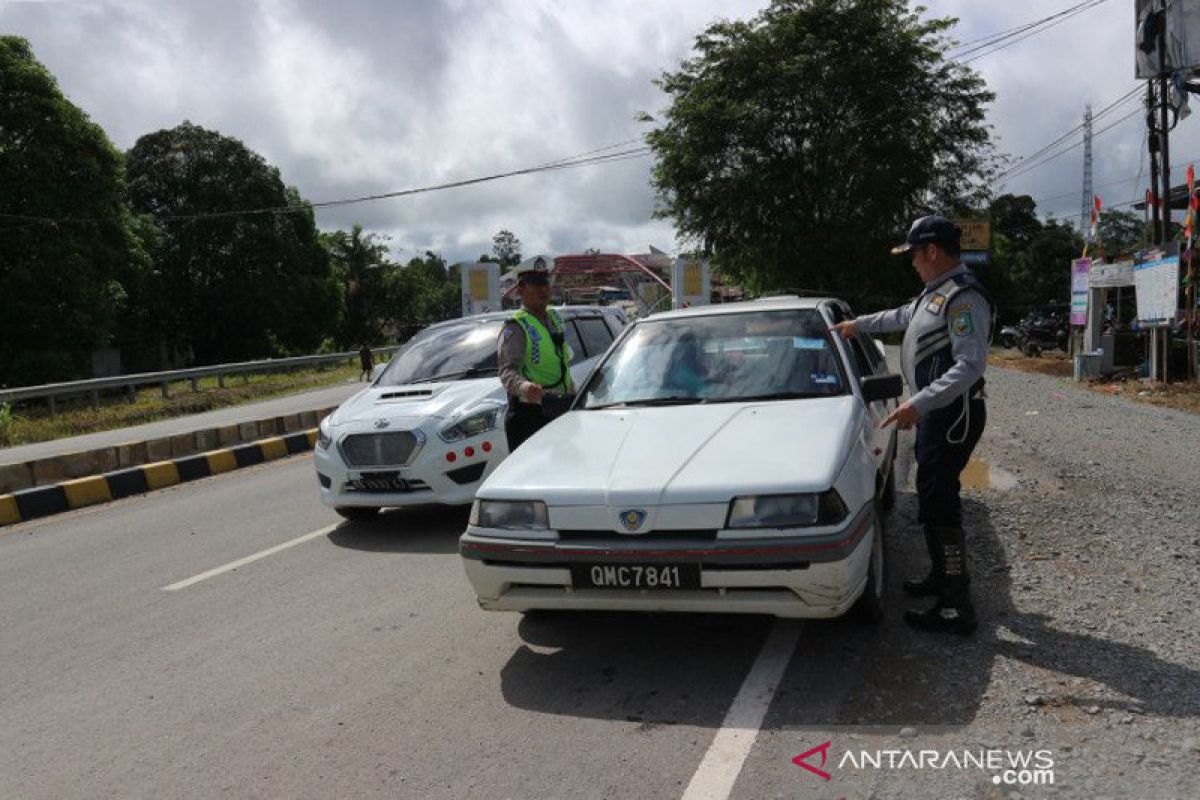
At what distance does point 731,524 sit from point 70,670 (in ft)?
10.8

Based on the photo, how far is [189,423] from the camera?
18.8 m

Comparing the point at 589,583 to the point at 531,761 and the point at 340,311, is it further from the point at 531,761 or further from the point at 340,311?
the point at 340,311

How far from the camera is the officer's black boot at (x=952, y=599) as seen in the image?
4.22 meters

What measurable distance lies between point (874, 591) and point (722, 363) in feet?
4.82

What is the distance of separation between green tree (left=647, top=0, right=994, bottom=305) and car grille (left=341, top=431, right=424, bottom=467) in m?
27.5

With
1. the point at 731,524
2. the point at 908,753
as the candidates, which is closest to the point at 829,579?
the point at 731,524

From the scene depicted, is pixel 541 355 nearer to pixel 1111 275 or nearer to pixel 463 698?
pixel 463 698

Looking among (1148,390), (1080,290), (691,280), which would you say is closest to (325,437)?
(1148,390)

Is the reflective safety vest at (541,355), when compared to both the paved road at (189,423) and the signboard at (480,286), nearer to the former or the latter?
the paved road at (189,423)

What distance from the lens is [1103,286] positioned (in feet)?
63.7

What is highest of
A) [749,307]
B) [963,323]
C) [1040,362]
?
[749,307]

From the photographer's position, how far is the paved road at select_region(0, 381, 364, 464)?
1479 centimetres

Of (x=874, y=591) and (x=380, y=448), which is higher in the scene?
(x=380, y=448)

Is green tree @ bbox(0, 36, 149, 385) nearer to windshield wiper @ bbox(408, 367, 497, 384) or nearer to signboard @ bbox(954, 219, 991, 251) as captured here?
windshield wiper @ bbox(408, 367, 497, 384)
